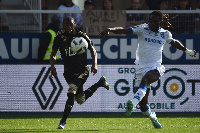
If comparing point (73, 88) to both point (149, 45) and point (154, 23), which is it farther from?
point (154, 23)

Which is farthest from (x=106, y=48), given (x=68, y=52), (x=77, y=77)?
(x=77, y=77)

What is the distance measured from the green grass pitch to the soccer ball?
4.81ft

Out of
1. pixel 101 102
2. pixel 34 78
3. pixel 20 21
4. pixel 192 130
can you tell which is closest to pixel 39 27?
pixel 20 21

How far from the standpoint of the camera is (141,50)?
370 inches

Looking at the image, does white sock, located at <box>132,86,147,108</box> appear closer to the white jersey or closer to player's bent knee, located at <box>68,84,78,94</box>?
the white jersey

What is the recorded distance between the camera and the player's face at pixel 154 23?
915 centimetres

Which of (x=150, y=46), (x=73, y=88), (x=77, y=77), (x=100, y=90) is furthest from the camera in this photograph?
(x=100, y=90)

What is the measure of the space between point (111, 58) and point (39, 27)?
202 centimetres

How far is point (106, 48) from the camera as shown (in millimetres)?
13719

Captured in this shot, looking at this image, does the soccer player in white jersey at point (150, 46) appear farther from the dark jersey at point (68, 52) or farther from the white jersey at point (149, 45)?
the dark jersey at point (68, 52)

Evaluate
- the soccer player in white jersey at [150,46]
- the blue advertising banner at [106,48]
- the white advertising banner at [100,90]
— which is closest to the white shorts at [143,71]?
the soccer player in white jersey at [150,46]

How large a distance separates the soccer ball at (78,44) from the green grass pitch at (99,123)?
1.46 m

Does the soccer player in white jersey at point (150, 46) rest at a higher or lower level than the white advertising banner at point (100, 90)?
higher

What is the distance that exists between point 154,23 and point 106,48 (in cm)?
459
